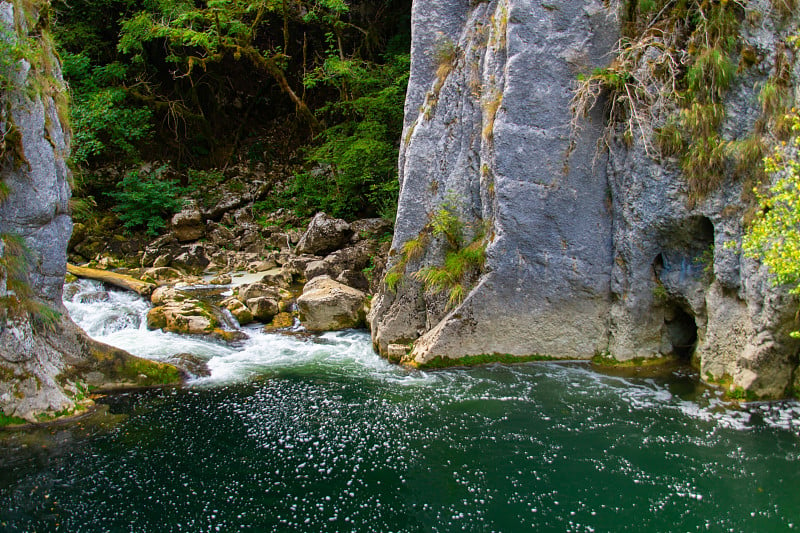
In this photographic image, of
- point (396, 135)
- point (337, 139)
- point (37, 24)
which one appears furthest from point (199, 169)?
point (37, 24)

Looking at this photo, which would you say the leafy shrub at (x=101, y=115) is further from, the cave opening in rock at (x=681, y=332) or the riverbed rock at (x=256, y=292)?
the cave opening in rock at (x=681, y=332)

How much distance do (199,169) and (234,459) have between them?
1701 cm

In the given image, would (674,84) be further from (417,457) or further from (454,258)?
(417,457)

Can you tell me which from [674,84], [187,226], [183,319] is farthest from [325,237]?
[674,84]

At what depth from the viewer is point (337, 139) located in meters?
18.5

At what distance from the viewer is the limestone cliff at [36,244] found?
8.14 metres

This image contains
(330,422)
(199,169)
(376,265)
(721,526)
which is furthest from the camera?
(199,169)

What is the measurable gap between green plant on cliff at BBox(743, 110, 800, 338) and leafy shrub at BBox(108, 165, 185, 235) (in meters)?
17.1

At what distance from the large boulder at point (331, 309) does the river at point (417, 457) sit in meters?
3.11

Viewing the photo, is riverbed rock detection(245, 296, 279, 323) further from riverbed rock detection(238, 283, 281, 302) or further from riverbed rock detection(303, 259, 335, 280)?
riverbed rock detection(303, 259, 335, 280)

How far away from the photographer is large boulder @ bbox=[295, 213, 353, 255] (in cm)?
1698

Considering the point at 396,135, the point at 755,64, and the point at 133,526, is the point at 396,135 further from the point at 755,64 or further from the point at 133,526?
the point at 133,526

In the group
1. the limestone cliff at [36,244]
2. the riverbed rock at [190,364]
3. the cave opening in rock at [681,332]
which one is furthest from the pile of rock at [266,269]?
the cave opening in rock at [681,332]

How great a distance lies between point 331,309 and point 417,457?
6.30 meters
